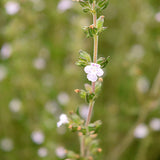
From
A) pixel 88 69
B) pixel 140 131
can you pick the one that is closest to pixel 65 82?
pixel 140 131

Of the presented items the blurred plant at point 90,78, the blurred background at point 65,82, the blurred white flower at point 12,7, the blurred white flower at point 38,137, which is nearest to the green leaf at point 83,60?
the blurred plant at point 90,78

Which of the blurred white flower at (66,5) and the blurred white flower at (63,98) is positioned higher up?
the blurred white flower at (66,5)

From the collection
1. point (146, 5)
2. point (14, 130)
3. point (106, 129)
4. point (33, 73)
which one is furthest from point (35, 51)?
point (146, 5)

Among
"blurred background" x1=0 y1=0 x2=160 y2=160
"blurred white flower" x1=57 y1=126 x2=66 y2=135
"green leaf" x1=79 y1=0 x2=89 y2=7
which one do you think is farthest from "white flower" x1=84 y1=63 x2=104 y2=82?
"blurred white flower" x1=57 y1=126 x2=66 y2=135

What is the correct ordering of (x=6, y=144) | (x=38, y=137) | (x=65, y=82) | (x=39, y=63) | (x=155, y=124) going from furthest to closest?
(x=65, y=82) → (x=39, y=63) → (x=6, y=144) → (x=155, y=124) → (x=38, y=137)

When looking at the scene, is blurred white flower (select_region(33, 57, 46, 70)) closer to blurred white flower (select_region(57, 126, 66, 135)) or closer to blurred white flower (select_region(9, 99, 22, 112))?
blurred white flower (select_region(9, 99, 22, 112))

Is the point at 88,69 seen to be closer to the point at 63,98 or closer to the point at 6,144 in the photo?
the point at 63,98

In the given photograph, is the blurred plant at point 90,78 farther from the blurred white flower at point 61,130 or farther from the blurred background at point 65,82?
the blurred white flower at point 61,130
